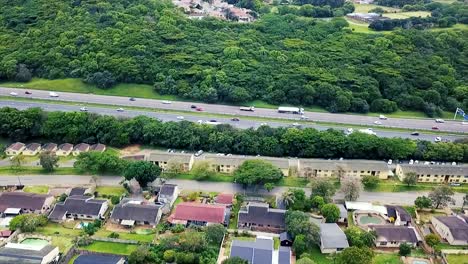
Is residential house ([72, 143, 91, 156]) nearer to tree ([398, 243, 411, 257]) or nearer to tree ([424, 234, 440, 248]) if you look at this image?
tree ([398, 243, 411, 257])

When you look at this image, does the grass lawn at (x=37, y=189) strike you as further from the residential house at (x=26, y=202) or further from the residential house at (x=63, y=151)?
the residential house at (x=63, y=151)

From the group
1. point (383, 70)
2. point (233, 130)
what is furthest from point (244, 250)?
point (383, 70)

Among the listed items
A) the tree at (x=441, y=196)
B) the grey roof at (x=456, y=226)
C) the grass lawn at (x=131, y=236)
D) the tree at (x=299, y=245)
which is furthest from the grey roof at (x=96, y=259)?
the tree at (x=441, y=196)

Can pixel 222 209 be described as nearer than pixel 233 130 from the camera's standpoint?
Yes

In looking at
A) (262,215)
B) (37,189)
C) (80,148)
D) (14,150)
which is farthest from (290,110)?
(14,150)

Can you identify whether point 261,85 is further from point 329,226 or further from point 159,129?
point 329,226

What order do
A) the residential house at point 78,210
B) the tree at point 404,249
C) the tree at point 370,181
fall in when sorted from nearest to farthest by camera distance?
the tree at point 404,249, the residential house at point 78,210, the tree at point 370,181
